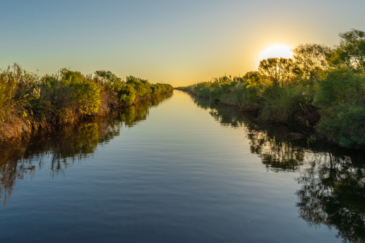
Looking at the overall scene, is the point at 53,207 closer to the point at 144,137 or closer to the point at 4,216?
the point at 4,216

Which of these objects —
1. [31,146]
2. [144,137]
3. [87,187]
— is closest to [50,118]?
[31,146]

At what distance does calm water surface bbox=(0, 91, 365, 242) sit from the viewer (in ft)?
16.0

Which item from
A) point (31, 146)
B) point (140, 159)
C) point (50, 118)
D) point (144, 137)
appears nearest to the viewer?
point (140, 159)

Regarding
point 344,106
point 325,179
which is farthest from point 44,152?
point 344,106

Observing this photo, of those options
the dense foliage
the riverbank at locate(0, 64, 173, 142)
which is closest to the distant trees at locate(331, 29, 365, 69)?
the dense foliage

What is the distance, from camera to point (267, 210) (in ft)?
19.0

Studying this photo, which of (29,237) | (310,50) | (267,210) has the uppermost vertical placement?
(310,50)

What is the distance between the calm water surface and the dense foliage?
132 cm

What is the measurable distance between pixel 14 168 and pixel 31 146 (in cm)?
350

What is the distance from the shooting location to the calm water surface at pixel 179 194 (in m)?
4.87

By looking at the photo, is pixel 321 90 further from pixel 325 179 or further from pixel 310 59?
pixel 310 59

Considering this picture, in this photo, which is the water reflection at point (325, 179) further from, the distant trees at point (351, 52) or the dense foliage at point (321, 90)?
the distant trees at point (351, 52)

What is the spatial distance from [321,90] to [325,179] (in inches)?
244

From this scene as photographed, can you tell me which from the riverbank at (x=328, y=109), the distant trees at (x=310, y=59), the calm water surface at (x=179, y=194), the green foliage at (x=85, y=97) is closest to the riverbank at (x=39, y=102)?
the green foliage at (x=85, y=97)
